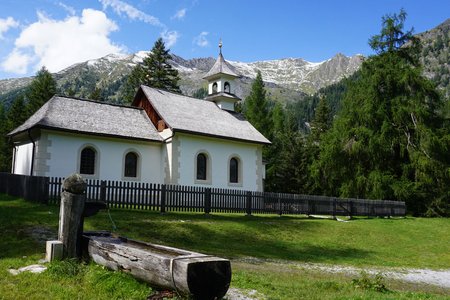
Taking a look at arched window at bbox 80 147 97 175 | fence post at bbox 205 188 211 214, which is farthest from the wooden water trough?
arched window at bbox 80 147 97 175

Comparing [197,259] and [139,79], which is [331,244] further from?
[139,79]

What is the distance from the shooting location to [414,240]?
19703mm

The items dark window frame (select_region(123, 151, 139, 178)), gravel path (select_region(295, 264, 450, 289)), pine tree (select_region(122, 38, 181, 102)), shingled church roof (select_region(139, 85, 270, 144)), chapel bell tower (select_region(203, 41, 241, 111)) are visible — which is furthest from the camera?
pine tree (select_region(122, 38, 181, 102))

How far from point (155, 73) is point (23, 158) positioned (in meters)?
31.7

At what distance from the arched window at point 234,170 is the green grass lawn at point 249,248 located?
8.09 m

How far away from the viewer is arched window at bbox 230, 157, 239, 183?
96.2ft

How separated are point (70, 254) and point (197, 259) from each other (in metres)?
3.56

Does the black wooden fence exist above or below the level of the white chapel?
below

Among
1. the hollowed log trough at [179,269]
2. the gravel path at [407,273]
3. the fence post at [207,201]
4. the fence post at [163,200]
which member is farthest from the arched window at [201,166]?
the hollowed log trough at [179,269]

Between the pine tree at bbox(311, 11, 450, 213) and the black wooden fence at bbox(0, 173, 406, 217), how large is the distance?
8.23 m

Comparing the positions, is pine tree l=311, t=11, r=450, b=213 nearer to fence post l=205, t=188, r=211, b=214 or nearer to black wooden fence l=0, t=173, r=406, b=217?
black wooden fence l=0, t=173, r=406, b=217

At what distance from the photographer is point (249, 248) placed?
46.1 feet

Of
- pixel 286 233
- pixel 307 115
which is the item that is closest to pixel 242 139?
pixel 286 233

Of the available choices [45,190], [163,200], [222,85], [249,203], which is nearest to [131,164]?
[163,200]
